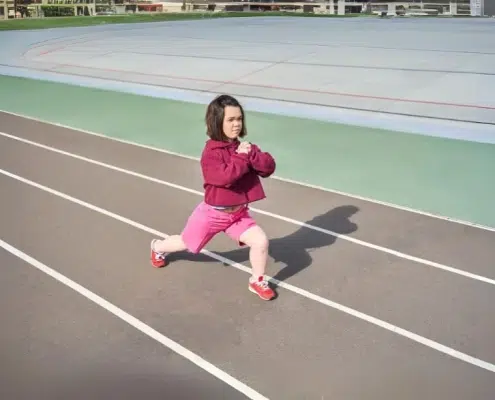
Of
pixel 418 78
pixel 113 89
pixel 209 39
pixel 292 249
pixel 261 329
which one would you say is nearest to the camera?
pixel 261 329

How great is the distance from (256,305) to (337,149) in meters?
5.76

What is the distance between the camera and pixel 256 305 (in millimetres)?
5203

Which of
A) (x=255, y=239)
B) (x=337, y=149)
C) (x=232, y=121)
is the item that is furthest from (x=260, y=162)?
(x=337, y=149)

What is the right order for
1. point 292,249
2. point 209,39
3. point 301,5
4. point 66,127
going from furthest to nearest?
point 301,5, point 209,39, point 66,127, point 292,249

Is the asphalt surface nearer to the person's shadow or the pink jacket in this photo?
the person's shadow

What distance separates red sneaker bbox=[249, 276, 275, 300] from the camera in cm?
526

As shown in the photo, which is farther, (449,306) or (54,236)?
(54,236)

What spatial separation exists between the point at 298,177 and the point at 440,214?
2242mm

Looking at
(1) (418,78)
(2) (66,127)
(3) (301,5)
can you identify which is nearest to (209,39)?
(1) (418,78)

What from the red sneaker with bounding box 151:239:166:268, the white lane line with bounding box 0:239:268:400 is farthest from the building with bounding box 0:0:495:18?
the white lane line with bounding box 0:239:268:400

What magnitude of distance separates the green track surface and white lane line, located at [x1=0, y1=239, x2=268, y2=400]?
3.97 meters

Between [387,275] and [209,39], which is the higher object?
[209,39]

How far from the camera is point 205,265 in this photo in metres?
6.01

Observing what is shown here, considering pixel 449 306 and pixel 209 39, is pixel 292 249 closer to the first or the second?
pixel 449 306
